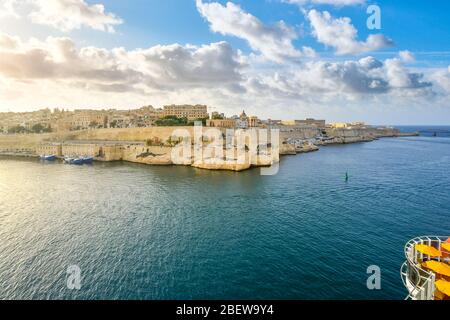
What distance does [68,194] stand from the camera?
30766 millimetres

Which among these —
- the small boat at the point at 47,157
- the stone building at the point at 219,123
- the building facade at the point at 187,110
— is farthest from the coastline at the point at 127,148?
the building facade at the point at 187,110

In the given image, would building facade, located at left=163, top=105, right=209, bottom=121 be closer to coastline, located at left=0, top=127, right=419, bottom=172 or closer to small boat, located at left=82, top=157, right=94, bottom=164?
coastline, located at left=0, top=127, right=419, bottom=172

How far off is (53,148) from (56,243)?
58901mm

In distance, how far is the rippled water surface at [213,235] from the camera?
1347 cm

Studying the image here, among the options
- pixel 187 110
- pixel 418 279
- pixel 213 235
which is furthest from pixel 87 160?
pixel 418 279

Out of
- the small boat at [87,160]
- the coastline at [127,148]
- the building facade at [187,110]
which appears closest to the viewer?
the coastline at [127,148]

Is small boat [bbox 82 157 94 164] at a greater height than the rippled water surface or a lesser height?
greater

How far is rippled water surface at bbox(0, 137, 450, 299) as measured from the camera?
44.2ft

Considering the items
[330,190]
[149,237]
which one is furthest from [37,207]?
[330,190]

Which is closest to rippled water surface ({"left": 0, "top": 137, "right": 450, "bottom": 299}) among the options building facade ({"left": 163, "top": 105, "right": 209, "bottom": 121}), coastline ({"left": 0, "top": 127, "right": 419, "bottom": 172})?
coastline ({"left": 0, "top": 127, "right": 419, "bottom": 172})

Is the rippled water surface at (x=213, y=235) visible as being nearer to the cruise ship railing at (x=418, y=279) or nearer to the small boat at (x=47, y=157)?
the cruise ship railing at (x=418, y=279)

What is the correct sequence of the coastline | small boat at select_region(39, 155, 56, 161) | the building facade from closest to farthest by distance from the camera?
the coastline, small boat at select_region(39, 155, 56, 161), the building facade

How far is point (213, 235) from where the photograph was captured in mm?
19422
